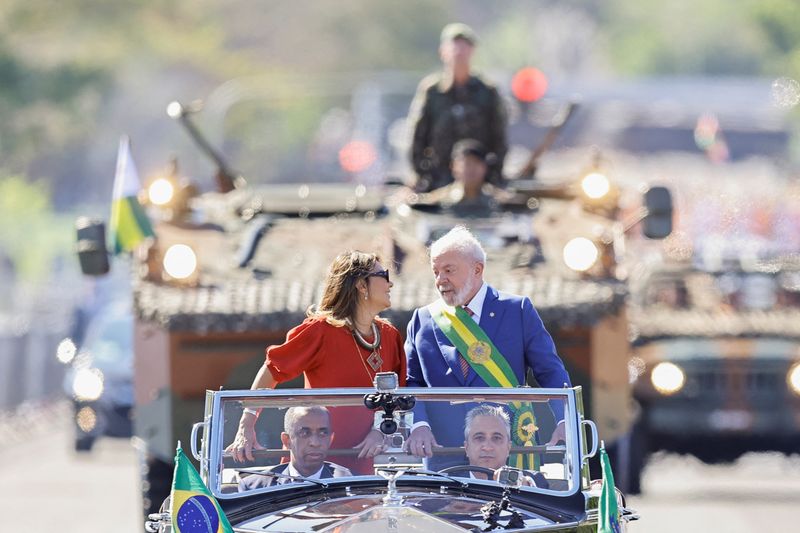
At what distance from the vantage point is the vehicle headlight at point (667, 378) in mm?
17328

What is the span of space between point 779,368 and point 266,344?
5.77 m

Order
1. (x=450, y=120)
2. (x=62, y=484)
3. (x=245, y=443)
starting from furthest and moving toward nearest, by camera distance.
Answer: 1. (x=62, y=484)
2. (x=450, y=120)
3. (x=245, y=443)

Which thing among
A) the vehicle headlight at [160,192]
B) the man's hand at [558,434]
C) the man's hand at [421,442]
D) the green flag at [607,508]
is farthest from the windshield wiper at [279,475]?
the vehicle headlight at [160,192]

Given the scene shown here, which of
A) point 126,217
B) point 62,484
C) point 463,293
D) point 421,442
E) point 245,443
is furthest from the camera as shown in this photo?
point 62,484

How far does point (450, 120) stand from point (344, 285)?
643cm

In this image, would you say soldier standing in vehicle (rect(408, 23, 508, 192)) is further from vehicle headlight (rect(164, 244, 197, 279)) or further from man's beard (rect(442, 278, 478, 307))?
man's beard (rect(442, 278, 478, 307))

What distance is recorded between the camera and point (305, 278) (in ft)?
43.9

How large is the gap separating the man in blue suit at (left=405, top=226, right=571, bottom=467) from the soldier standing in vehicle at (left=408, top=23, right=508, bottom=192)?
19.6 feet

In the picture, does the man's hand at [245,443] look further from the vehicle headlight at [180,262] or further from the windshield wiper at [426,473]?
the vehicle headlight at [180,262]

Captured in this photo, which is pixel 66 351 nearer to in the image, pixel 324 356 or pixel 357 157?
pixel 357 157

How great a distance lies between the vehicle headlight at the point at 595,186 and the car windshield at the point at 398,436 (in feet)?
20.6

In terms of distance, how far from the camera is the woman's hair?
8.78m

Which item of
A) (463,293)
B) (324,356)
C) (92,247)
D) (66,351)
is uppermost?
(66,351)

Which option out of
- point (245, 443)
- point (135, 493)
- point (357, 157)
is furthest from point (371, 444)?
point (357, 157)
